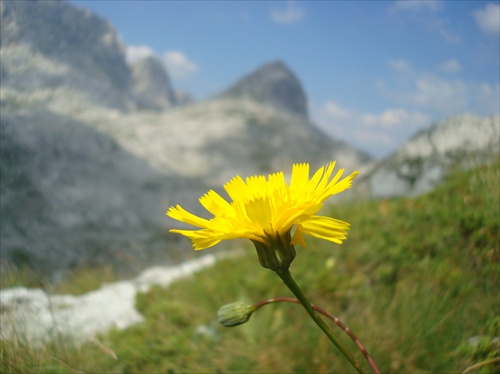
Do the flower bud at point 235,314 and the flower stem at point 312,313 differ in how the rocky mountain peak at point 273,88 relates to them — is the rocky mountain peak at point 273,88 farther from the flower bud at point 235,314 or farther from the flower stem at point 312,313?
the flower stem at point 312,313

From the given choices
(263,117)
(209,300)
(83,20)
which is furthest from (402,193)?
(263,117)

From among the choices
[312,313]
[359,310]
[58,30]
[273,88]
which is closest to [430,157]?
[359,310]

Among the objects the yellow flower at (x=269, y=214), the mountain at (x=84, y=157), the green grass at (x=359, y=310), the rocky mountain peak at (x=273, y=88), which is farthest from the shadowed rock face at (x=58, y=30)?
the rocky mountain peak at (x=273, y=88)

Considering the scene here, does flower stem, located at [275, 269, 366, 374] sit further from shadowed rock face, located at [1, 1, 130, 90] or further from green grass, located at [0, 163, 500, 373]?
shadowed rock face, located at [1, 1, 130, 90]

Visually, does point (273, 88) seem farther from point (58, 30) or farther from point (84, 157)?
point (58, 30)

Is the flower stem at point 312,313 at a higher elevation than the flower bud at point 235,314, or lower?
lower

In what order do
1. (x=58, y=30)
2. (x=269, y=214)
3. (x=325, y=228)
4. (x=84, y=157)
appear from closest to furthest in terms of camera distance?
(x=269, y=214), (x=325, y=228), (x=58, y=30), (x=84, y=157)

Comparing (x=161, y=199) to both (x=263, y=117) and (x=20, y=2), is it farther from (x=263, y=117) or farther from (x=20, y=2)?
(x=263, y=117)
